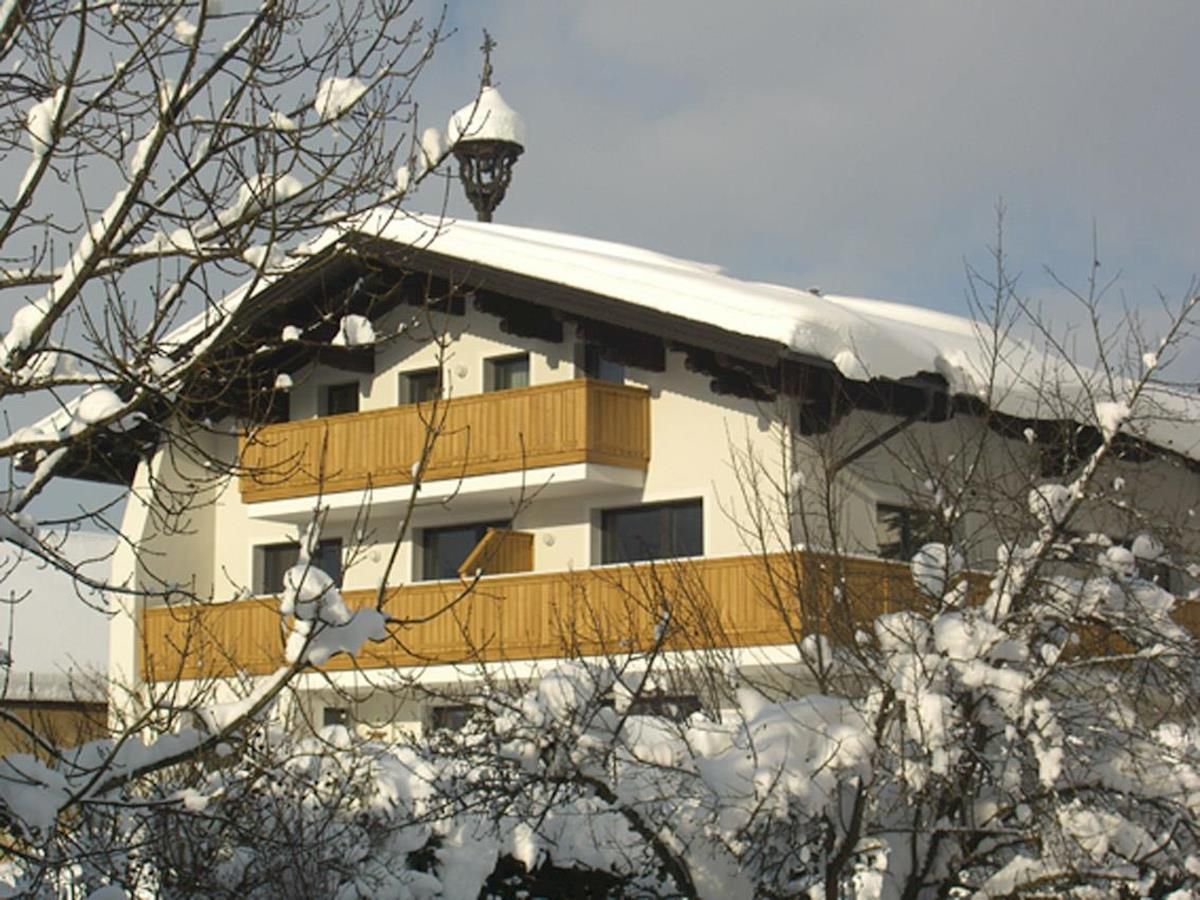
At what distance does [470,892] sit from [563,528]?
1138 centimetres

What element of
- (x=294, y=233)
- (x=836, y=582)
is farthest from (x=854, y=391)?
(x=294, y=233)

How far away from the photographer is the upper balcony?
67.1ft

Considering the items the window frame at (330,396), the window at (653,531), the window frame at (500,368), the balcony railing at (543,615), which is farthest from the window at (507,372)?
the balcony railing at (543,615)

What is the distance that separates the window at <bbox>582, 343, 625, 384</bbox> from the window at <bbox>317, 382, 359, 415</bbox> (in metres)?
3.61

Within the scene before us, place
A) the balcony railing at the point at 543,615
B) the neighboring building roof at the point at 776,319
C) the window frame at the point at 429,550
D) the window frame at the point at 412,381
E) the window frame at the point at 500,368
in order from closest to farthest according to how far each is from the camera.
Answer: the balcony railing at the point at 543,615 < the neighboring building roof at the point at 776,319 < the window frame at the point at 500,368 < the window frame at the point at 429,550 < the window frame at the point at 412,381

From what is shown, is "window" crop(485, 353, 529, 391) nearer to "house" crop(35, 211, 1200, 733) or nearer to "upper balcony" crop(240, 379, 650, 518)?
"house" crop(35, 211, 1200, 733)

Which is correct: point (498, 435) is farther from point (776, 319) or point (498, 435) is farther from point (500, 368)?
Result: point (776, 319)

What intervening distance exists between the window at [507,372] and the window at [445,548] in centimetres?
166

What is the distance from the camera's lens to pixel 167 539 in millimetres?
25125

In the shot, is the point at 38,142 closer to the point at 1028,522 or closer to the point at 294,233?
the point at 294,233

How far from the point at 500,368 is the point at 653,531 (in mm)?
2954

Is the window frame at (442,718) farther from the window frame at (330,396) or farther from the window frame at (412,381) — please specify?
the window frame at (330,396)

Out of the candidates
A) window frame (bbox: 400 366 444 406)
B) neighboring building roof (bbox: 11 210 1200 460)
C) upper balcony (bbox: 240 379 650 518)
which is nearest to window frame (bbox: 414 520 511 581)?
upper balcony (bbox: 240 379 650 518)

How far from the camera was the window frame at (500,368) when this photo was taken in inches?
879
